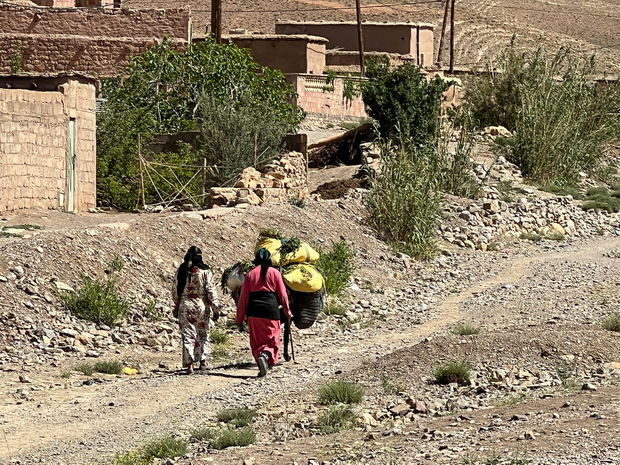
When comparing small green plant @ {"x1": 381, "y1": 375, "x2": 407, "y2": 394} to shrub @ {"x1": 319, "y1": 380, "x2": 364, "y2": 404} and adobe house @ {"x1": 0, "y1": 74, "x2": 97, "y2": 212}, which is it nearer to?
shrub @ {"x1": 319, "y1": 380, "x2": 364, "y2": 404}

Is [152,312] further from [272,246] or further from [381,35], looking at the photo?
[381,35]

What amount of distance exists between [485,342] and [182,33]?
822 inches

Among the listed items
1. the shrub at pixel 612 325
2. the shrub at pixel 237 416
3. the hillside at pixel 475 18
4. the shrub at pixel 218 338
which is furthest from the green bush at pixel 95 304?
the hillside at pixel 475 18

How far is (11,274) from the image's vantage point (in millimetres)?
14141

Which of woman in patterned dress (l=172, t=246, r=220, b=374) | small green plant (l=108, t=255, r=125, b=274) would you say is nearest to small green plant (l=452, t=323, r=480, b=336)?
woman in patterned dress (l=172, t=246, r=220, b=374)

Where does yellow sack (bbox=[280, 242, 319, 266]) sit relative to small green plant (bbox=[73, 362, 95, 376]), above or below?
above

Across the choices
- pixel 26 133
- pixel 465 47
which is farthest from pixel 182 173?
pixel 465 47

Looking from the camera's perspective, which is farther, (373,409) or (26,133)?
(26,133)

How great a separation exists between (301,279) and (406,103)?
14002mm

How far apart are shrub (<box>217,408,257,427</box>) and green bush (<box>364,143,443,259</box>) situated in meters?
10.7

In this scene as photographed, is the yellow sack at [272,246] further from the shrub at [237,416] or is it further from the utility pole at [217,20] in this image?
the utility pole at [217,20]

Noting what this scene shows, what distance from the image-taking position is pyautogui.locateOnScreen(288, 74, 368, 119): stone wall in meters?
35.1

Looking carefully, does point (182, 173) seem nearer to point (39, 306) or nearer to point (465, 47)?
point (39, 306)

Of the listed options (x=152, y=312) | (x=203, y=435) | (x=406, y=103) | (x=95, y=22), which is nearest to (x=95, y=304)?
(x=152, y=312)
